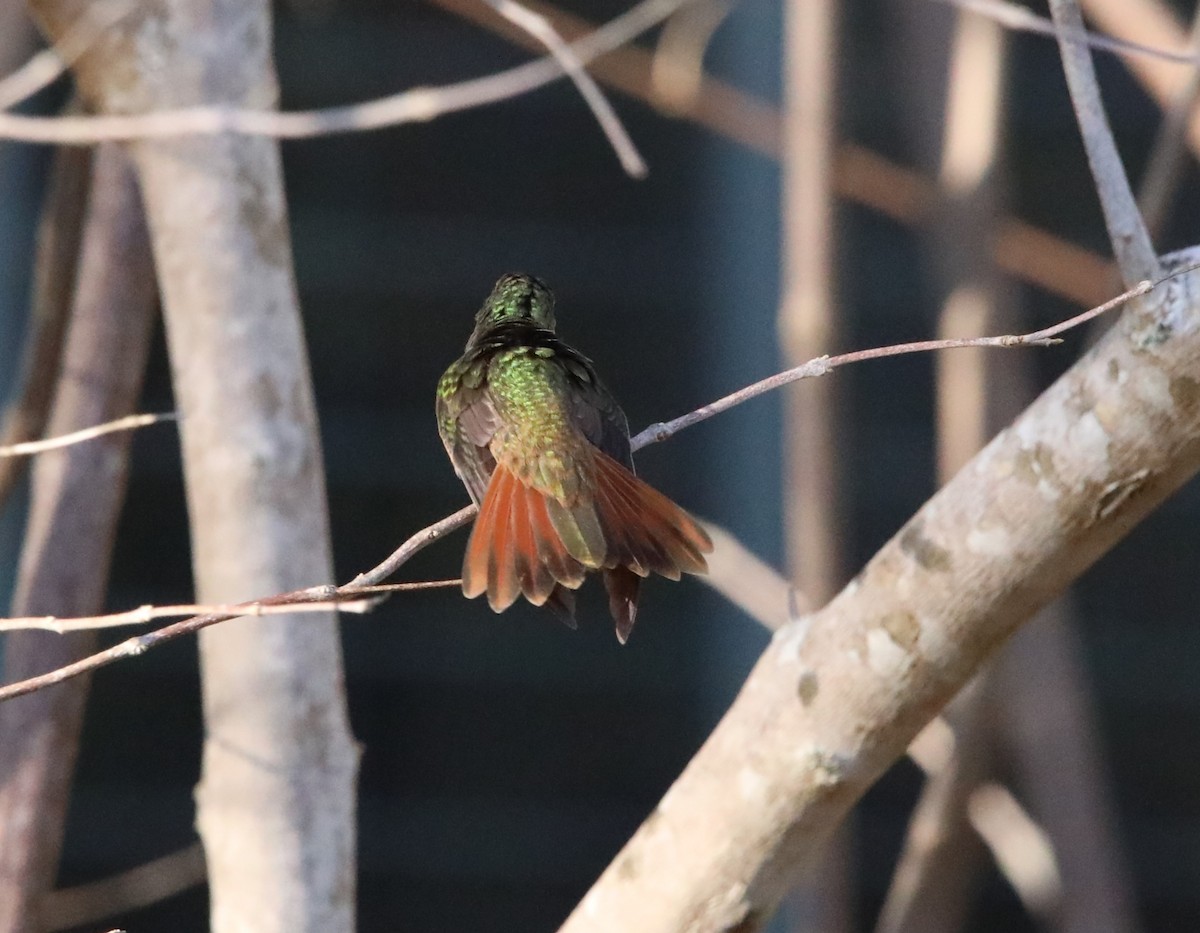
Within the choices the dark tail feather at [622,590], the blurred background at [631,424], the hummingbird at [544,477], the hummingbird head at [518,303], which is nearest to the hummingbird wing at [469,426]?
the hummingbird at [544,477]

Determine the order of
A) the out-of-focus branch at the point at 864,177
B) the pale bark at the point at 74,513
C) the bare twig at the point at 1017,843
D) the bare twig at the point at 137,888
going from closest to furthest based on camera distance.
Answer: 1. the pale bark at the point at 74,513
2. the bare twig at the point at 1017,843
3. the out-of-focus branch at the point at 864,177
4. the bare twig at the point at 137,888

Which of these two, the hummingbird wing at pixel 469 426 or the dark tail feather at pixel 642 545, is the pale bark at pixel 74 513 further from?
the dark tail feather at pixel 642 545

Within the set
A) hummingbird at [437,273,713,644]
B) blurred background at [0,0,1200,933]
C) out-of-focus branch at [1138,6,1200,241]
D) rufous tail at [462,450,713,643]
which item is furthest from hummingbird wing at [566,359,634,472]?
blurred background at [0,0,1200,933]

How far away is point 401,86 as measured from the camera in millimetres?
3834

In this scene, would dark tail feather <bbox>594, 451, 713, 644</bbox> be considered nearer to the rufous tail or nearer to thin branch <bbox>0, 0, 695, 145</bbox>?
the rufous tail

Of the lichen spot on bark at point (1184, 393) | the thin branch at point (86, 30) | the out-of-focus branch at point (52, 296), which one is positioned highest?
the out-of-focus branch at point (52, 296)

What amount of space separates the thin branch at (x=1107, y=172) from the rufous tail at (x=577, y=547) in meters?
0.42

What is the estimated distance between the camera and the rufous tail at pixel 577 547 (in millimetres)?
1367

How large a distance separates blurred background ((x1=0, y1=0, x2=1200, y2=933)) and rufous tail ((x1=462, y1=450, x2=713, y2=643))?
2158mm

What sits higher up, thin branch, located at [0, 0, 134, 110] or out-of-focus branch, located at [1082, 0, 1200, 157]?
thin branch, located at [0, 0, 134, 110]

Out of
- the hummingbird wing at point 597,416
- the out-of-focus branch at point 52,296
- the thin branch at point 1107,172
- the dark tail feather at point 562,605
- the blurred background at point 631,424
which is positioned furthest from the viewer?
the blurred background at point 631,424

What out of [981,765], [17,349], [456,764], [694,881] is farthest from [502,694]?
[694,881]

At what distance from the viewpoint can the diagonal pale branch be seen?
1.11 metres

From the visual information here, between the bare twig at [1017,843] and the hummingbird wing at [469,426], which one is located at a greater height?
the hummingbird wing at [469,426]
